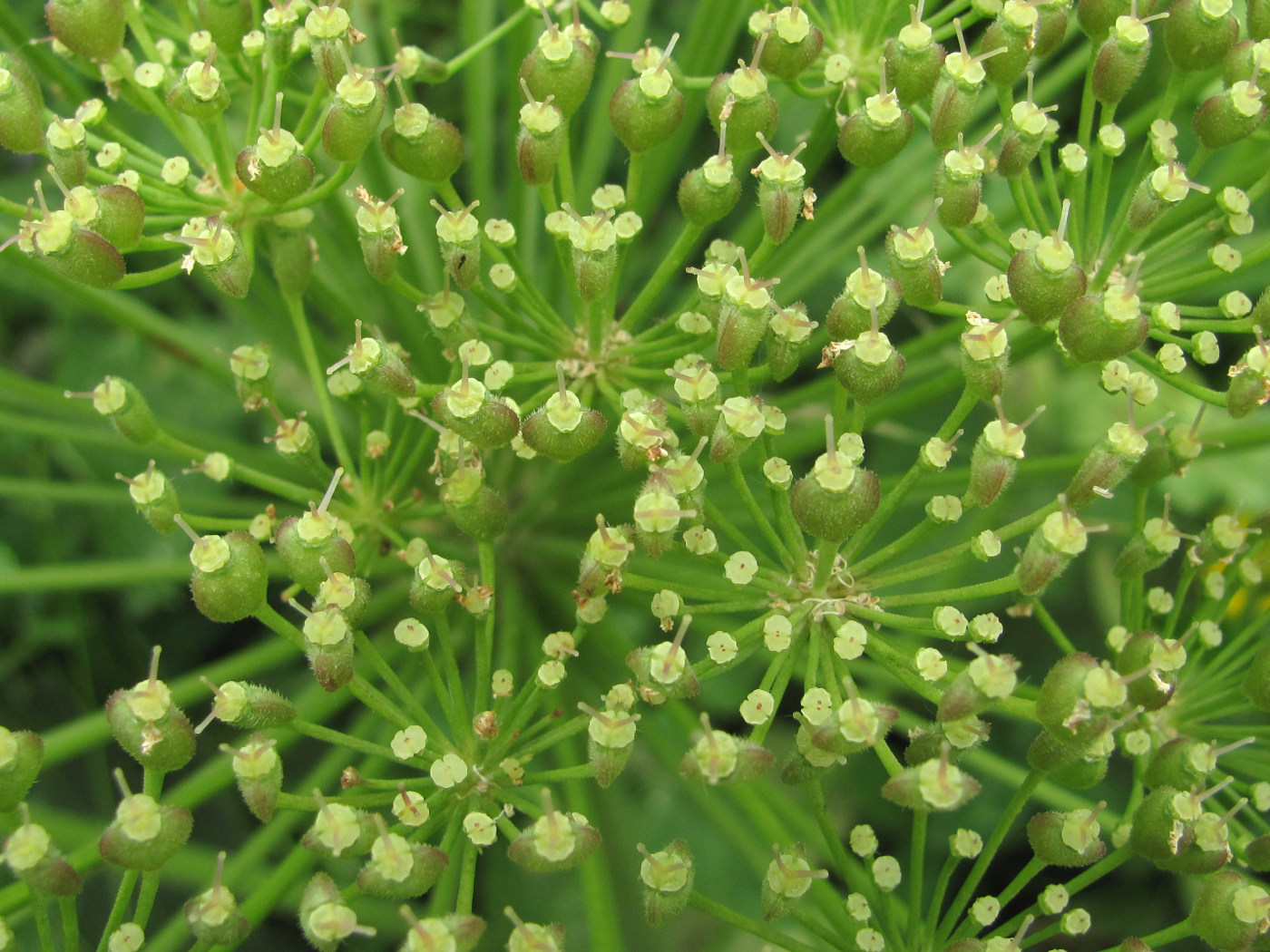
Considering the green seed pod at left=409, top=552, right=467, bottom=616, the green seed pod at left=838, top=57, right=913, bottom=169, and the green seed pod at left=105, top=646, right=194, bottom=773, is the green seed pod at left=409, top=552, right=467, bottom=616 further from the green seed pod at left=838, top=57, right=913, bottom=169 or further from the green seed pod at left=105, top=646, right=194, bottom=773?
the green seed pod at left=838, top=57, right=913, bottom=169

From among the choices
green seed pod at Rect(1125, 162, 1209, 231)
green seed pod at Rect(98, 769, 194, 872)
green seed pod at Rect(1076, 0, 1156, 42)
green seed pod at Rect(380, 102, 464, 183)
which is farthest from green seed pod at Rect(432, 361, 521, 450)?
green seed pod at Rect(1076, 0, 1156, 42)

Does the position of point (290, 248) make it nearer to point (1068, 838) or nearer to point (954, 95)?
point (954, 95)

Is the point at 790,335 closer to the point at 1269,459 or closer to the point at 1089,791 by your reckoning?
the point at 1089,791

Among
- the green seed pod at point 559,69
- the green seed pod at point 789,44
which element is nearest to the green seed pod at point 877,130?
the green seed pod at point 789,44

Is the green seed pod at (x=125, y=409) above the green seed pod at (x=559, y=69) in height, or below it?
below

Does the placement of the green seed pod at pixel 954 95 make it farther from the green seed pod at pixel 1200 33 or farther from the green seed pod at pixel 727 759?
the green seed pod at pixel 727 759

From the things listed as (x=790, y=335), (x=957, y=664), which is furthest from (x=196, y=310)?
(x=957, y=664)
